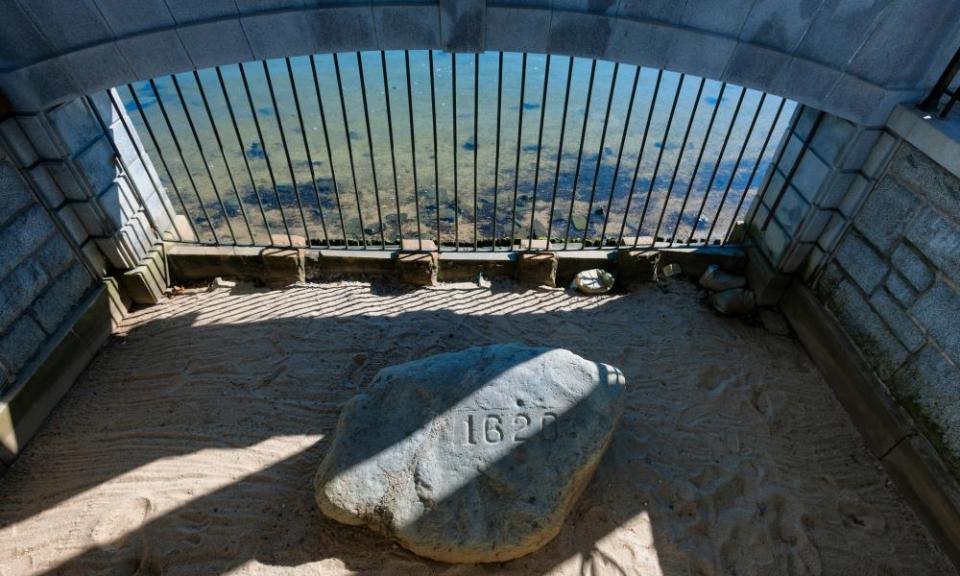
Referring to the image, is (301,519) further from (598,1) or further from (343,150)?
(343,150)

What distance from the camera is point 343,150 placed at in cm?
1008

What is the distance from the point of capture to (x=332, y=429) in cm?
437

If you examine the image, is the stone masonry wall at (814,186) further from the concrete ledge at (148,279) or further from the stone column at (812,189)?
the concrete ledge at (148,279)

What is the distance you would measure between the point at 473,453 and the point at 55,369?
4020mm

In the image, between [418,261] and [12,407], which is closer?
[12,407]

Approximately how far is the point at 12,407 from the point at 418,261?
3.82m

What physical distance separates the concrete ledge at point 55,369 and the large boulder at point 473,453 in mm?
2773

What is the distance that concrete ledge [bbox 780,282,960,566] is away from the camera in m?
3.80

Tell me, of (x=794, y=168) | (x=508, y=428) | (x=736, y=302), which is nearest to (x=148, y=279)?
(x=508, y=428)

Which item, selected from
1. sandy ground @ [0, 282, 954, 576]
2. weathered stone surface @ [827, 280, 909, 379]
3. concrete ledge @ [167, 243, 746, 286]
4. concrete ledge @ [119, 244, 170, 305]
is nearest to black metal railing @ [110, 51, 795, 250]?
concrete ledge @ [167, 243, 746, 286]

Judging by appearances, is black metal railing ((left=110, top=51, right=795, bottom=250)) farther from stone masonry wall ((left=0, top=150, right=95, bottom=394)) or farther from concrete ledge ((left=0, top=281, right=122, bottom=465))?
stone masonry wall ((left=0, top=150, right=95, bottom=394))

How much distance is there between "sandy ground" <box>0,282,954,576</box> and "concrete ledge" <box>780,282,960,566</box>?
0.40 feet

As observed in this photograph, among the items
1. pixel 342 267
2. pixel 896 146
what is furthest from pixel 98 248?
pixel 896 146

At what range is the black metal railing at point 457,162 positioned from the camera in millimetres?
7359
